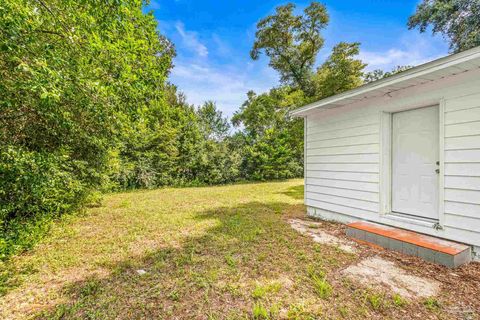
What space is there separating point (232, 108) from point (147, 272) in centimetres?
1418

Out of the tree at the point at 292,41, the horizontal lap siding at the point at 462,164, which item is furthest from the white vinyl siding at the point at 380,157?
the tree at the point at 292,41

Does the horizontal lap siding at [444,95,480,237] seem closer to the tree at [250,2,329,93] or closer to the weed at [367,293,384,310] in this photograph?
the weed at [367,293,384,310]

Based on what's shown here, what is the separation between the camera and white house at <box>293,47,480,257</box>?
261 cm

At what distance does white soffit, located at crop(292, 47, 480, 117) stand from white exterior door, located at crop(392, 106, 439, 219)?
466 millimetres

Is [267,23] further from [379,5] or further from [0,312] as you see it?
[0,312]

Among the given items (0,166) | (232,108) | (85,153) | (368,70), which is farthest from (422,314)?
(232,108)

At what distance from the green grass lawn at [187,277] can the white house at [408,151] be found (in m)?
1.18

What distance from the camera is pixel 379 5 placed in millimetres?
6871

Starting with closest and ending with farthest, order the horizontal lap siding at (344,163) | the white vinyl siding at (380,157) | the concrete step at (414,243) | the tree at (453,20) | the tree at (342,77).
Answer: the concrete step at (414,243) < the white vinyl siding at (380,157) < the horizontal lap siding at (344,163) < the tree at (453,20) < the tree at (342,77)

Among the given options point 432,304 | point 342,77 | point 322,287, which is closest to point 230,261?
point 322,287

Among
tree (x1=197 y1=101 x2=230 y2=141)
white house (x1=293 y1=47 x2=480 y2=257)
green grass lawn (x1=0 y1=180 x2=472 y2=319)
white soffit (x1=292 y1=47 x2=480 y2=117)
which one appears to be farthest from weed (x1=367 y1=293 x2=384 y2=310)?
tree (x1=197 y1=101 x2=230 y2=141)

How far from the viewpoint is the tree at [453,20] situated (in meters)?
8.69

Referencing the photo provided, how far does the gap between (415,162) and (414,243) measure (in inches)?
46.3

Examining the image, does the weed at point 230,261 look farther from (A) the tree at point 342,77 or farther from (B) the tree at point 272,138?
(B) the tree at point 272,138
